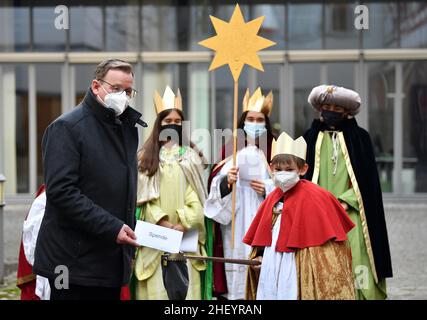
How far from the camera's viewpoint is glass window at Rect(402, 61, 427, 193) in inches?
477

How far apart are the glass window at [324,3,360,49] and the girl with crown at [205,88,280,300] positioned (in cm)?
562

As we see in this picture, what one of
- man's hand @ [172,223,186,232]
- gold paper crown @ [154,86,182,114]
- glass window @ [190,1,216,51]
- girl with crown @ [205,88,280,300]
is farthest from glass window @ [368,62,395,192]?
man's hand @ [172,223,186,232]

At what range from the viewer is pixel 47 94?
40.7ft

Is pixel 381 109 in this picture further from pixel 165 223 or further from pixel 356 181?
pixel 165 223

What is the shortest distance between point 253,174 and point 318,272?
76.4 inches

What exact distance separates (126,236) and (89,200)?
0.80ft

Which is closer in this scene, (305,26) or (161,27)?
(305,26)

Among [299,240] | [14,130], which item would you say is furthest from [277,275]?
[14,130]

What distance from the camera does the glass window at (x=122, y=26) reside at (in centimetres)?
1235

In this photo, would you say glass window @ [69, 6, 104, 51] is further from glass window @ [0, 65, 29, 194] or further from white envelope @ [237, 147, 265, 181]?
white envelope @ [237, 147, 265, 181]

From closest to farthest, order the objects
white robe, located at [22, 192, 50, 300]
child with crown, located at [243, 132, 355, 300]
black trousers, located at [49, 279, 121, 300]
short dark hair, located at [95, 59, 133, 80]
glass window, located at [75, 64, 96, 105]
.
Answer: black trousers, located at [49, 279, 121, 300], short dark hair, located at [95, 59, 133, 80], child with crown, located at [243, 132, 355, 300], white robe, located at [22, 192, 50, 300], glass window, located at [75, 64, 96, 105]

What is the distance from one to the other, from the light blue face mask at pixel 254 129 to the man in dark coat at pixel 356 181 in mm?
456

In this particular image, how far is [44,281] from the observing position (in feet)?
19.3
